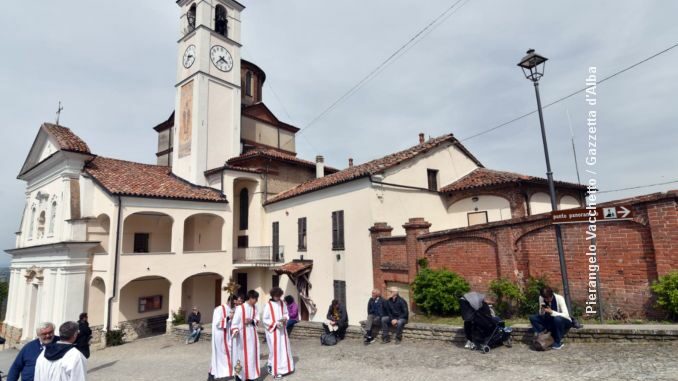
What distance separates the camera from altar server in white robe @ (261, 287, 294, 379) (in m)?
6.97

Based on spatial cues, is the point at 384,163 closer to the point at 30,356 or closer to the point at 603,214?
the point at 603,214

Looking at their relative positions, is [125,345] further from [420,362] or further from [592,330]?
[592,330]

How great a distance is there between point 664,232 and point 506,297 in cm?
379

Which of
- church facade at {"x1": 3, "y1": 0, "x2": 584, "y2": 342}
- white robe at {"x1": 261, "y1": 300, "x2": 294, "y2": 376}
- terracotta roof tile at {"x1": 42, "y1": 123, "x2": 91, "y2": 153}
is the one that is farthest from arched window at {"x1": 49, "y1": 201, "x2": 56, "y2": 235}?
white robe at {"x1": 261, "y1": 300, "x2": 294, "y2": 376}

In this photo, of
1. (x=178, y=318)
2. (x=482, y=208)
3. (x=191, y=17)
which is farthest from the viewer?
(x=191, y=17)

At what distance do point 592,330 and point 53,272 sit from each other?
66.5ft

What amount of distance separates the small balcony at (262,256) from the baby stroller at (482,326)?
12612mm

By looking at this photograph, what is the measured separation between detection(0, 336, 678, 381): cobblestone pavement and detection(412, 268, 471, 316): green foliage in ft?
7.80

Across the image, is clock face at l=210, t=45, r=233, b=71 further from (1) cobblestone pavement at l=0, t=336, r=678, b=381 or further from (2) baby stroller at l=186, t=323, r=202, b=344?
(1) cobblestone pavement at l=0, t=336, r=678, b=381

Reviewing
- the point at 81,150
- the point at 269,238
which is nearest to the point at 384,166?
the point at 269,238

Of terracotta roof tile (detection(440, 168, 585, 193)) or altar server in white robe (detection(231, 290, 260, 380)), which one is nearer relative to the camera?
altar server in white robe (detection(231, 290, 260, 380))

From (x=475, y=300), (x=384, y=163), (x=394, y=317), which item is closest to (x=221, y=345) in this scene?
(x=394, y=317)

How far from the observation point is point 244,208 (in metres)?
21.2

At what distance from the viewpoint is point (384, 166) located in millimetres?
14836
